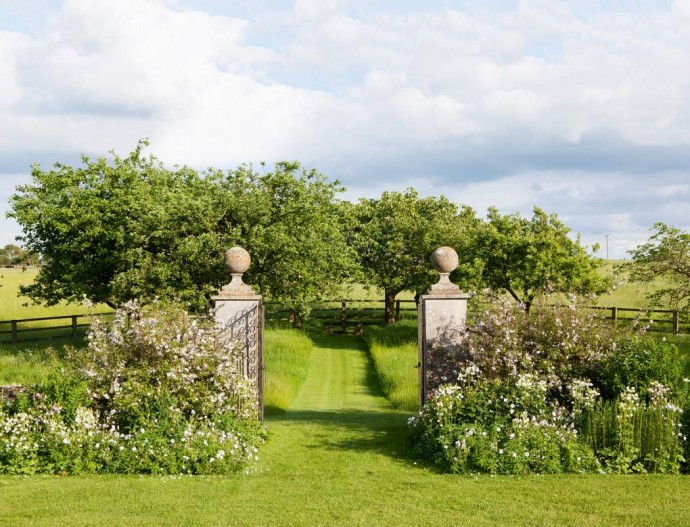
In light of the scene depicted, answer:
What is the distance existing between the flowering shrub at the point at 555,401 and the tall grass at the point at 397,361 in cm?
488

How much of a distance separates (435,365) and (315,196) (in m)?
14.1

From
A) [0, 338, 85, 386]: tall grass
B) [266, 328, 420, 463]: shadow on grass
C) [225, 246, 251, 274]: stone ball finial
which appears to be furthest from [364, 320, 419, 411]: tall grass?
[0, 338, 85, 386]: tall grass

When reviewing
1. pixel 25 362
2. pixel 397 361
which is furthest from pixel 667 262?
pixel 25 362

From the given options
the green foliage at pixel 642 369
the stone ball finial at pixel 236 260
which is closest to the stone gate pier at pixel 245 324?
the stone ball finial at pixel 236 260

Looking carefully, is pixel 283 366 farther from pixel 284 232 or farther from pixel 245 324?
pixel 245 324

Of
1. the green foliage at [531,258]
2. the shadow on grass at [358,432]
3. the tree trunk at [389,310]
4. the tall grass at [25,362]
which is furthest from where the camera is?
the tree trunk at [389,310]

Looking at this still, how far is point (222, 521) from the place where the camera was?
673 centimetres

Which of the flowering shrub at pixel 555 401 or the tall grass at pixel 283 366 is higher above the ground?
the flowering shrub at pixel 555 401

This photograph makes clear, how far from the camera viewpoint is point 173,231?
19.9m

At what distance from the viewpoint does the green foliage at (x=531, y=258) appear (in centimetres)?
2414

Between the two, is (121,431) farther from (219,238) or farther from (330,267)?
(330,267)

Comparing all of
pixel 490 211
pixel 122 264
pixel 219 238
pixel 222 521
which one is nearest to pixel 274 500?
pixel 222 521

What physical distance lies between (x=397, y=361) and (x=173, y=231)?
28.2 feet

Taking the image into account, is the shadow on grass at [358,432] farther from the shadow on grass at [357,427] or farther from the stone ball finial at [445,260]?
the stone ball finial at [445,260]
